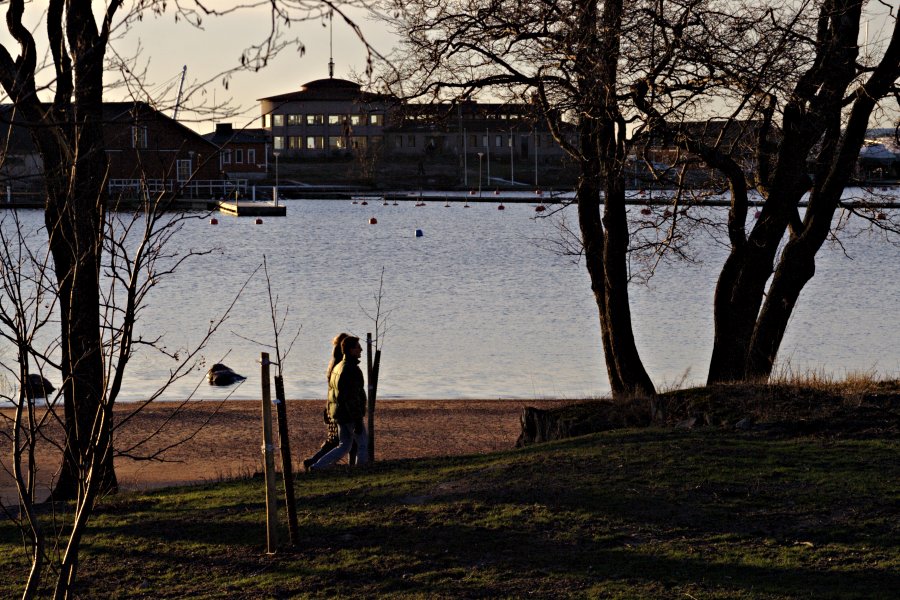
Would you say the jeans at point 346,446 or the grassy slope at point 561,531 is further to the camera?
the jeans at point 346,446

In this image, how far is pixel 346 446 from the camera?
11406 millimetres

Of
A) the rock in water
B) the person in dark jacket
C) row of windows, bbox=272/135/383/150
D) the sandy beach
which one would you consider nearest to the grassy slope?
the person in dark jacket

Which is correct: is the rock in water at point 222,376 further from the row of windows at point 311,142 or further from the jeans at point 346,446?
the row of windows at point 311,142

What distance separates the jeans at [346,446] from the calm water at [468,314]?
252 inches

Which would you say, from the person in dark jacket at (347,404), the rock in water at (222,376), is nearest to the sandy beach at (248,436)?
the person in dark jacket at (347,404)

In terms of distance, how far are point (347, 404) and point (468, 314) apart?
2926 centimetres

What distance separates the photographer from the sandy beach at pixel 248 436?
13539mm

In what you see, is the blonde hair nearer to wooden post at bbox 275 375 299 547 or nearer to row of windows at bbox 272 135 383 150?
wooden post at bbox 275 375 299 547

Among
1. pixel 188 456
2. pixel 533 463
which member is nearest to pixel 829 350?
pixel 188 456

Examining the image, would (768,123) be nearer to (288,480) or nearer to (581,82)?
(581,82)

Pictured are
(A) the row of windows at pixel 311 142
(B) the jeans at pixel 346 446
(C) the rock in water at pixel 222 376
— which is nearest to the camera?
(B) the jeans at pixel 346 446

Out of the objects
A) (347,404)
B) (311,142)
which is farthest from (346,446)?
(311,142)

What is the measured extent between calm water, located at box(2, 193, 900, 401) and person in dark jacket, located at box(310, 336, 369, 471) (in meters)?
6.47

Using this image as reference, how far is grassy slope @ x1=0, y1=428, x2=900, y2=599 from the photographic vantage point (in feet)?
21.4
